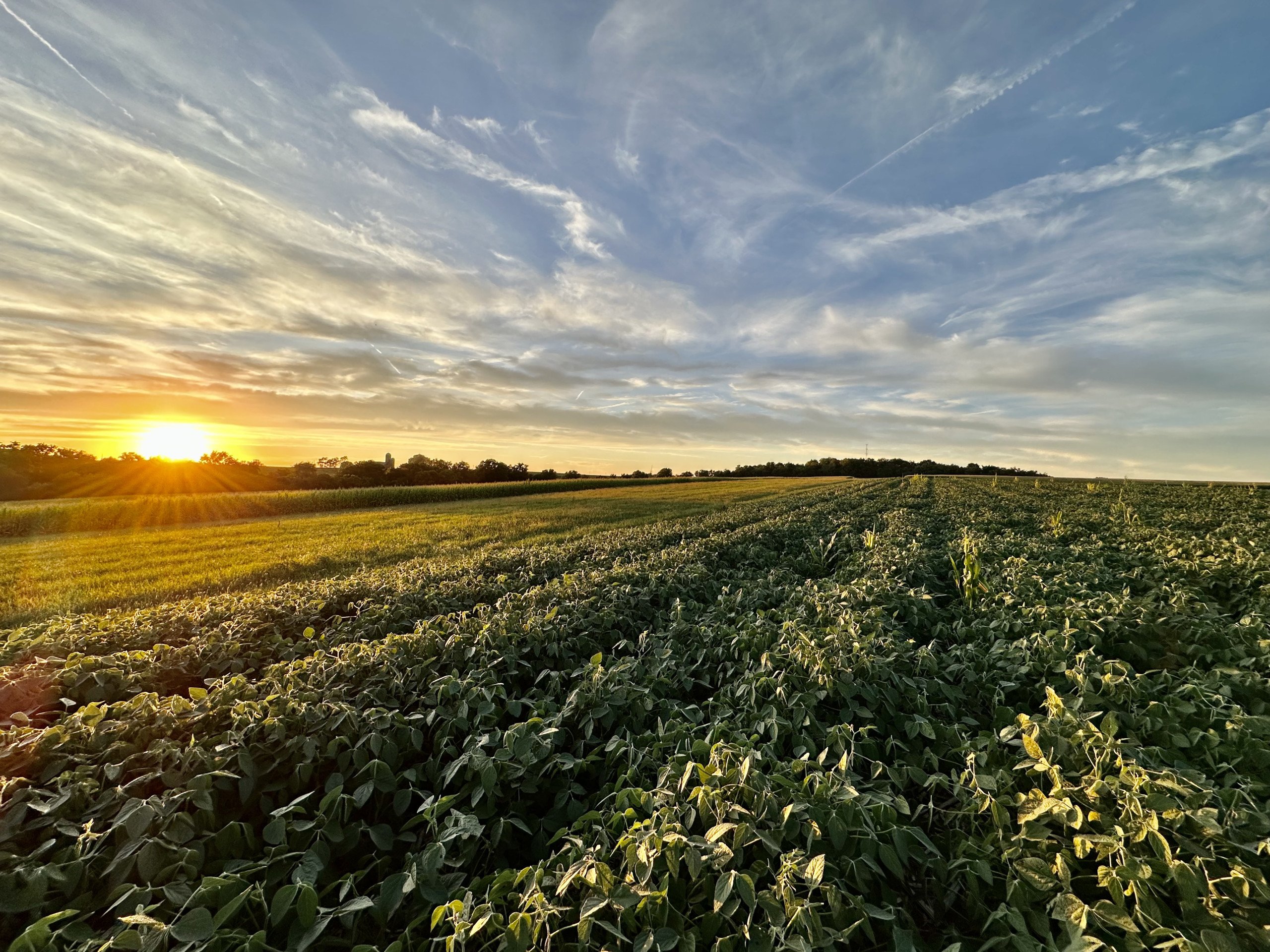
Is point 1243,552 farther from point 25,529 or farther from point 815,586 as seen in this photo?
point 25,529

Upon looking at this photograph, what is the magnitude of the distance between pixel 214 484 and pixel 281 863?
5651cm

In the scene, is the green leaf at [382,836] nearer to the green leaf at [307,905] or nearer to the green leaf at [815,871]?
the green leaf at [307,905]

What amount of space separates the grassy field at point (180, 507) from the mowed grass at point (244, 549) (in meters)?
2.74

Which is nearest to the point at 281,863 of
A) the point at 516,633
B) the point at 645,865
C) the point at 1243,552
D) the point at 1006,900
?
the point at 645,865

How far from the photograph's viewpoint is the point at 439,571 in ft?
33.2

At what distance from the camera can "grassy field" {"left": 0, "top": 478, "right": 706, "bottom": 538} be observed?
2647 cm

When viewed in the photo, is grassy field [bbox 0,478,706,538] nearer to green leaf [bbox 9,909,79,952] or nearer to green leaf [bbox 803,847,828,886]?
green leaf [bbox 9,909,79,952]

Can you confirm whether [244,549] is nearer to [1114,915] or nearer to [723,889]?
[723,889]

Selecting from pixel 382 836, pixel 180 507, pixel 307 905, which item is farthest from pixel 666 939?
pixel 180 507

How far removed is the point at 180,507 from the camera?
3014 cm

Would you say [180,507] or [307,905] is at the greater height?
[307,905]

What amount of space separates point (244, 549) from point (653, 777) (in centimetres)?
1938

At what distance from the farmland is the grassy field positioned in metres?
28.1

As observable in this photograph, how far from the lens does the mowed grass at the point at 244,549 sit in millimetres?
12172
